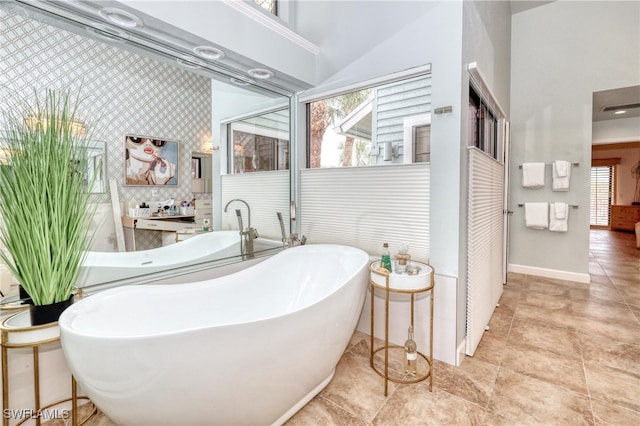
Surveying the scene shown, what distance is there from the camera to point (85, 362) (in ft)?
3.27

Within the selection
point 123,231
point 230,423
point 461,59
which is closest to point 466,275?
point 461,59

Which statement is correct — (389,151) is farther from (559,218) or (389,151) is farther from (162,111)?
(559,218)

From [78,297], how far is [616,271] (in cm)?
591

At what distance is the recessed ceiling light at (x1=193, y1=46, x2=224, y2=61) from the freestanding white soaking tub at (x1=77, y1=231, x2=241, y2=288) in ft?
4.03

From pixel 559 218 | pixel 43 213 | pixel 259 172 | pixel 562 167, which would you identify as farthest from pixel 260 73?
pixel 559 218

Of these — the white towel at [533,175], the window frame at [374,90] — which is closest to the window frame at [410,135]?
the window frame at [374,90]

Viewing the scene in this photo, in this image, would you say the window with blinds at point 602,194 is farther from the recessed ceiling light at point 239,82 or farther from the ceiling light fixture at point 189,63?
the ceiling light fixture at point 189,63

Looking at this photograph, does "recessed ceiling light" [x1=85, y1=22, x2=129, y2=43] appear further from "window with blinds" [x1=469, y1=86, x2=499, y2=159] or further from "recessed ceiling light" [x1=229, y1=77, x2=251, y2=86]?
"window with blinds" [x1=469, y1=86, x2=499, y2=159]

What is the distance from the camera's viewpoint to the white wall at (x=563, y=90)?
11.4 feet

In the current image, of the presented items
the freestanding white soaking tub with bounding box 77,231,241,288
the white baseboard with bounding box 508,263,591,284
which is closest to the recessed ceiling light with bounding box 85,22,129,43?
the freestanding white soaking tub with bounding box 77,231,241,288

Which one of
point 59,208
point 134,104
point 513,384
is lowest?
point 513,384

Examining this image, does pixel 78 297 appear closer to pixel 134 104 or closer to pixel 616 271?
pixel 134 104

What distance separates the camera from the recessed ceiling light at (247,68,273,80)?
2.29 meters

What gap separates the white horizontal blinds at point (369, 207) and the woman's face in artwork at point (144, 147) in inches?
48.1
